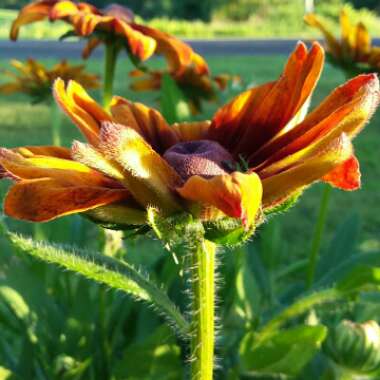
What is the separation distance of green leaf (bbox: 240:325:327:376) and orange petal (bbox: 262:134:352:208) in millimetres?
486

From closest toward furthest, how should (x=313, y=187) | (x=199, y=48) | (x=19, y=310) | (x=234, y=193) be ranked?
(x=234, y=193)
(x=19, y=310)
(x=313, y=187)
(x=199, y=48)

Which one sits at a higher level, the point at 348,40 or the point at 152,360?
the point at 348,40

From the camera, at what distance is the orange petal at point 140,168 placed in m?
0.59

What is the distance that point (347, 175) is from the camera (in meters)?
0.60

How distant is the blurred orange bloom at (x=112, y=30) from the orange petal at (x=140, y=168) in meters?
0.60

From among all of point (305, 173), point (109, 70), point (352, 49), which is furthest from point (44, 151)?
point (352, 49)

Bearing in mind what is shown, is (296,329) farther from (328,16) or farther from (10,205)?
(328,16)

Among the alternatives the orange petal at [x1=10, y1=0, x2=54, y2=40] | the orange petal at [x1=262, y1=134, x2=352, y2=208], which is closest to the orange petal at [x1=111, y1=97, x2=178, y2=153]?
the orange petal at [x1=262, y1=134, x2=352, y2=208]

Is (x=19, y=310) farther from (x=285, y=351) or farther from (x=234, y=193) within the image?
(x=234, y=193)

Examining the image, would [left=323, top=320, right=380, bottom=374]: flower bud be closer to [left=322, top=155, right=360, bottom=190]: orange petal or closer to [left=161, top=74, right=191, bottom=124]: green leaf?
[left=322, top=155, right=360, bottom=190]: orange petal

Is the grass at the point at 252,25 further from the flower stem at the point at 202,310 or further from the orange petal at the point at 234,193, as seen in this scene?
the orange petal at the point at 234,193

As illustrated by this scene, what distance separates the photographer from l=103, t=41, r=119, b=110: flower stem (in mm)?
1263

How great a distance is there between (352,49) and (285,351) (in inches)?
27.4

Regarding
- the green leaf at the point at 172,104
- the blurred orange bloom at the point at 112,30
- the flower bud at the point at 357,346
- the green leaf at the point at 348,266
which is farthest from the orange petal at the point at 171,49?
the flower bud at the point at 357,346
